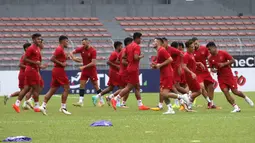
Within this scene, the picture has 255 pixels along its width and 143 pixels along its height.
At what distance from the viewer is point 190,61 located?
2286 centimetres

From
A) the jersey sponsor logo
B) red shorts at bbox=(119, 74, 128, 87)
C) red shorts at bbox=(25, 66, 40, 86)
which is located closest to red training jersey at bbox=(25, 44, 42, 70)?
red shorts at bbox=(25, 66, 40, 86)

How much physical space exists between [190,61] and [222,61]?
1522 millimetres

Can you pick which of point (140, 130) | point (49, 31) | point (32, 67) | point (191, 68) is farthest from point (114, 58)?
point (49, 31)

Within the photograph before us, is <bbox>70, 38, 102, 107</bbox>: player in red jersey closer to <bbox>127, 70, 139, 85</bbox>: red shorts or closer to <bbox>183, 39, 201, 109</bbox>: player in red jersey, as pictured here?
<bbox>127, 70, 139, 85</bbox>: red shorts

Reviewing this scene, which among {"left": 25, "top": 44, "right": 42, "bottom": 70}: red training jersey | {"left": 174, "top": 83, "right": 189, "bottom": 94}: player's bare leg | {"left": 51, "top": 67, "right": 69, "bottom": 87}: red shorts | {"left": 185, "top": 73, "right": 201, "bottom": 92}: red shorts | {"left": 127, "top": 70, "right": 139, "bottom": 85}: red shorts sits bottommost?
{"left": 174, "top": 83, "right": 189, "bottom": 94}: player's bare leg

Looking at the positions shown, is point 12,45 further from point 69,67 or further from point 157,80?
point 157,80

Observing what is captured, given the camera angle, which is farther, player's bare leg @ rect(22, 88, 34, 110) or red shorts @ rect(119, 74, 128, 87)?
red shorts @ rect(119, 74, 128, 87)

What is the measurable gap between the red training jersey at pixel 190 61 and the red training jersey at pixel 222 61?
3.43ft

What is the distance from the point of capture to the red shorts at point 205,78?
77.8 ft

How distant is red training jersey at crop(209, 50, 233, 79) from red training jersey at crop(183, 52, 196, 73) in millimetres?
1046

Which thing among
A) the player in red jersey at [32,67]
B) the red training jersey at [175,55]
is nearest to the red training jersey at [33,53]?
the player in red jersey at [32,67]

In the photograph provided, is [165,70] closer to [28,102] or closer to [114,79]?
[28,102]

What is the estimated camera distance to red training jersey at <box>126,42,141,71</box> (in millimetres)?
22172

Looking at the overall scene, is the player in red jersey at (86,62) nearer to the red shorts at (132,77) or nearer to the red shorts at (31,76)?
the red shorts at (132,77)
